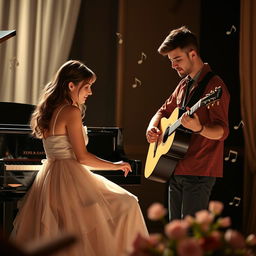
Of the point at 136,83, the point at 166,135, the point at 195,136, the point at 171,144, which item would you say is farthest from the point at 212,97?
the point at 136,83

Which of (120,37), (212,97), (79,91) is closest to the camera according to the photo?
(212,97)

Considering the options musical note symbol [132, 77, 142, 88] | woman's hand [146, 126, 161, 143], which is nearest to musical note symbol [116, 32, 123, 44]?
musical note symbol [132, 77, 142, 88]

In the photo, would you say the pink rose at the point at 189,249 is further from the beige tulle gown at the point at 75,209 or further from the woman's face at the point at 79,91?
the woman's face at the point at 79,91

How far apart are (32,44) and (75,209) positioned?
265 centimetres

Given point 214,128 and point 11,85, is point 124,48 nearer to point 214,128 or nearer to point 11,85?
point 11,85

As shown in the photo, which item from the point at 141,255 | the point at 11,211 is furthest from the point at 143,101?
the point at 141,255

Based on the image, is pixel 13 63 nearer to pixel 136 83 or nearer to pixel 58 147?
pixel 136 83

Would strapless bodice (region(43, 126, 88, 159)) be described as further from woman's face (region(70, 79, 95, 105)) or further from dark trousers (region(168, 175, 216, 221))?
dark trousers (region(168, 175, 216, 221))

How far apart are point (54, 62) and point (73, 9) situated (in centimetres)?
54

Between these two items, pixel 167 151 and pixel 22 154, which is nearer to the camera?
pixel 167 151

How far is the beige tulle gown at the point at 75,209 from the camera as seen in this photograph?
9.82 ft

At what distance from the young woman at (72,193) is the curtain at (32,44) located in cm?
204

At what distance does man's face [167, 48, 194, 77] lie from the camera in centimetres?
314

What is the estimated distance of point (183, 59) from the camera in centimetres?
315
